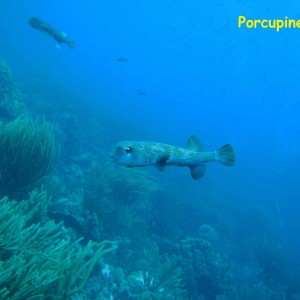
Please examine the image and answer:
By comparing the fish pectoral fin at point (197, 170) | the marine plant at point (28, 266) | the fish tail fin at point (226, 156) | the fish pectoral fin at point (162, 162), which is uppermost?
the fish pectoral fin at point (162, 162)

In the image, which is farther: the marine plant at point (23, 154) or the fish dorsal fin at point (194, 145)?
the marine plant at point (23, 154)

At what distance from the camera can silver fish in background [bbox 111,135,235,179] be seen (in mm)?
2615

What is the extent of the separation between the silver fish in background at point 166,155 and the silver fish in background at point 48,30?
7887mm

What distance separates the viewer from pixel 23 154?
17.3 ft

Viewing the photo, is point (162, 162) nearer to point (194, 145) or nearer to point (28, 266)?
point (194, 145)

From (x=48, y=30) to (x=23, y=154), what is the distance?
225 inches

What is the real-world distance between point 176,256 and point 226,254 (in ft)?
22.1

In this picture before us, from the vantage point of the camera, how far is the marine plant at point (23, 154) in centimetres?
511

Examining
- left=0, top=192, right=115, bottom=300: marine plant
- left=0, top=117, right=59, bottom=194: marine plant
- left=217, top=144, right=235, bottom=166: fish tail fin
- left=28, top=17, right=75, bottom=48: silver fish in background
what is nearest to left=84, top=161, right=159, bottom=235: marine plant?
left=0, top=117, right=59, bottom=194: marine plant

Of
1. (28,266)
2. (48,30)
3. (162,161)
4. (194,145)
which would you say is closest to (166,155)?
(162,161)

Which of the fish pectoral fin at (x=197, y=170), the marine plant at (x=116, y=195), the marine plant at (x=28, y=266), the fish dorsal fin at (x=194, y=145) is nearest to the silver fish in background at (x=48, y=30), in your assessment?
the marine plant at (x=116, y=195)

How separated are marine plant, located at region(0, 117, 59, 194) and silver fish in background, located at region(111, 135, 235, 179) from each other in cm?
328

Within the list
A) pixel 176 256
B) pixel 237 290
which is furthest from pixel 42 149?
pixel 237 290

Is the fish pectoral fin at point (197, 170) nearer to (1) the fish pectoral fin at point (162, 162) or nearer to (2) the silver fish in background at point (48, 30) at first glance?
(1) the fish pectoral fin at point (162, 162)
